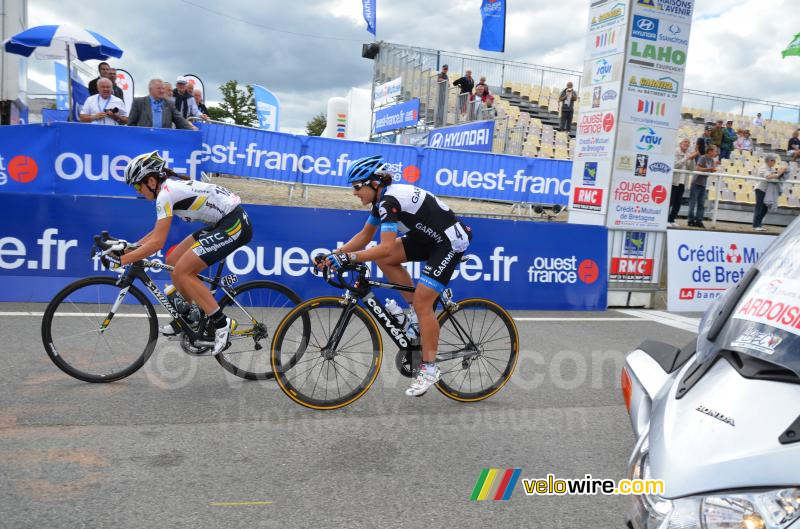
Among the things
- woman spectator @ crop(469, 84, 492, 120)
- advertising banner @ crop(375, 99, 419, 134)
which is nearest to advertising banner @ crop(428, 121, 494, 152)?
woman spectator @ crop(469, 84, 492, 120)

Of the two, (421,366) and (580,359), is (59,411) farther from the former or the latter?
(580,359)

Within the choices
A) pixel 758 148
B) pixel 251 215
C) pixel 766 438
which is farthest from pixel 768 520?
pixel 758 148

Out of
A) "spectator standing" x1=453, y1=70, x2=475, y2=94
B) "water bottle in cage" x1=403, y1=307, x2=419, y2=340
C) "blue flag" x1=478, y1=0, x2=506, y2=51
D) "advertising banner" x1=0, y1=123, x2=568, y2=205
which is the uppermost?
"blue flag" x1=478, y1=0, x2=506, y2=51

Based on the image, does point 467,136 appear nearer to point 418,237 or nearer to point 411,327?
point 418,237

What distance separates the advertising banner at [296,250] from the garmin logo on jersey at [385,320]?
247 centimetres

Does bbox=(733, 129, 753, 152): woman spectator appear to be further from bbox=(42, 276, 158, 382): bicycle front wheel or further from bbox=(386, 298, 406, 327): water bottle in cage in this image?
bbox=(42, 276, 158, 382): bicycle front wheel

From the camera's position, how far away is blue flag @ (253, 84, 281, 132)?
3612cm

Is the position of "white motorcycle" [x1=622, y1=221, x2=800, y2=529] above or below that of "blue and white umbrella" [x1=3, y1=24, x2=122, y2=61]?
below

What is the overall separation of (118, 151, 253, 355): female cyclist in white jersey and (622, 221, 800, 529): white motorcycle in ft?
11.7

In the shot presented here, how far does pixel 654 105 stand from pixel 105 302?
8.35 metres

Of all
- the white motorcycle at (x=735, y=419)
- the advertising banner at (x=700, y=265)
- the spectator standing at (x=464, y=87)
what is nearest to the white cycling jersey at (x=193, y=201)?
the white motorcycle at (x=735, y=419)

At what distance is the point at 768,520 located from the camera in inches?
61.2

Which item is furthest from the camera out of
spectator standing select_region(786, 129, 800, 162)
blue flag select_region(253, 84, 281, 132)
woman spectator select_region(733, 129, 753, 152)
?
blue flag select_region(253, 84, 281, 132)

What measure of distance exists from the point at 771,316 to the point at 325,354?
323 cm
